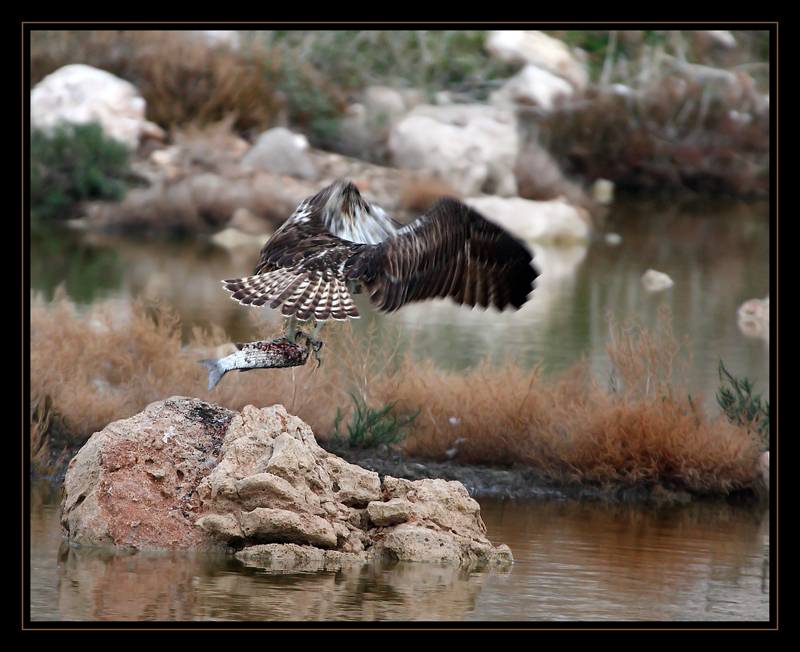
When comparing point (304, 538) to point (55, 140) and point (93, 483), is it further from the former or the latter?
point (55, 140)

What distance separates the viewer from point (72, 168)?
29.8 meters

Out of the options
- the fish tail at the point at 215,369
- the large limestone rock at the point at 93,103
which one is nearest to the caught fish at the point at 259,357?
the fish tail at the point at 215,369

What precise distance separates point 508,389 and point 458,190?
19120mm

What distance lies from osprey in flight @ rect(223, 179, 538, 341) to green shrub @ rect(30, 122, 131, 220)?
67.4 ft

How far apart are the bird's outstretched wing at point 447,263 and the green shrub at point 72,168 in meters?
21.4

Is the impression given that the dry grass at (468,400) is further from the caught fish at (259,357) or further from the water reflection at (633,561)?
the caught fish at (259,357)

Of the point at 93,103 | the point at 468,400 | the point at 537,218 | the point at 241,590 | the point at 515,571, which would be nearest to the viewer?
the point at 241,590

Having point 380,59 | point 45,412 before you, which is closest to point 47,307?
point 45,412

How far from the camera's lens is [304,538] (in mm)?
8930

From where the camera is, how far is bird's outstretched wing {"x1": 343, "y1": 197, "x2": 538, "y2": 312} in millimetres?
8891

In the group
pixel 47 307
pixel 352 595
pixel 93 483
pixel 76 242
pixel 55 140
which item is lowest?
pixel 352 595

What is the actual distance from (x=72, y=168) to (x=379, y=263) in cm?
2252

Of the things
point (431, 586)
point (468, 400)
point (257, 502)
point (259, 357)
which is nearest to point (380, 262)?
point (259, 357)

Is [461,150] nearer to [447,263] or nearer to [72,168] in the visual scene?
[72,168]
